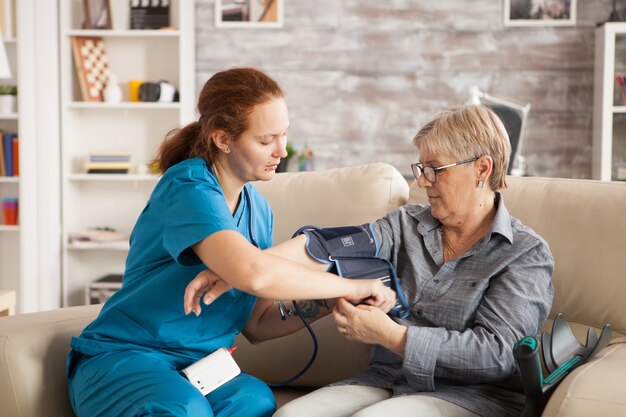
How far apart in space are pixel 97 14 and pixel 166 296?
3.13 metres

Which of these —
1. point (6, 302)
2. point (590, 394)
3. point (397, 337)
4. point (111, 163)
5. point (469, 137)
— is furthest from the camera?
point (111, 163)

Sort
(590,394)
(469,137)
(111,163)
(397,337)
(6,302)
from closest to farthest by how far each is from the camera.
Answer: (590,394), (397,337), (469,137), (6,302), (111,163)

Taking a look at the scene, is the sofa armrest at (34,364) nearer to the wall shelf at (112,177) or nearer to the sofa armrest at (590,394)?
the sofa armrest at (590,394)

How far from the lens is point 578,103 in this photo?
14.8 feet

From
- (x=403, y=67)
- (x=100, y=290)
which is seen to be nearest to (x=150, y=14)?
(x=403, y=67)

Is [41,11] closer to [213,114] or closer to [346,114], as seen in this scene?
[346,114]

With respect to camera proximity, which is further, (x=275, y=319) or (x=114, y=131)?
(x=114, y=131)

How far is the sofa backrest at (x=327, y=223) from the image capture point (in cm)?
206

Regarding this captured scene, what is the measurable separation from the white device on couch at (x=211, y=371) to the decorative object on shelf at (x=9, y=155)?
293 cm

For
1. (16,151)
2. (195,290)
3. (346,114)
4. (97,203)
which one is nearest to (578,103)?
(346,114)

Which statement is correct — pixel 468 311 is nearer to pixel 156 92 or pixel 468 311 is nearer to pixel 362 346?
pixel 362 346

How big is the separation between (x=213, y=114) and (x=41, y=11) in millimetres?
2988

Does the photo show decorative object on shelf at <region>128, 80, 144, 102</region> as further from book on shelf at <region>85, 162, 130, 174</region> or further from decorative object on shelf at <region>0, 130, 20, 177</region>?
decorative object on shelf at <region>0, 130, 20, 177</region>

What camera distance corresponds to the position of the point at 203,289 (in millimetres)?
1578
